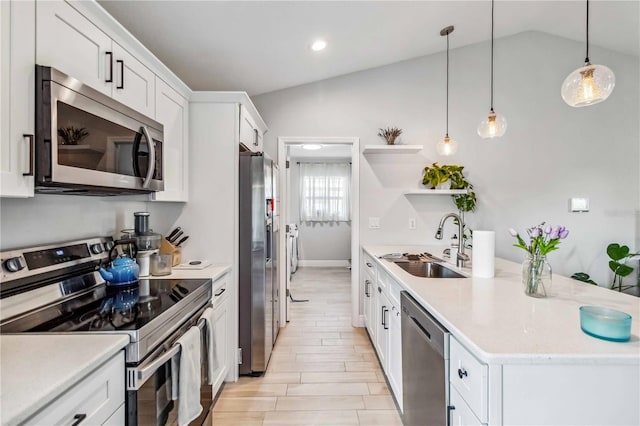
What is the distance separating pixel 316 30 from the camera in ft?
7.99

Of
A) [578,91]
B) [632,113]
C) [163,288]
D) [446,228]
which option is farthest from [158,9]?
[632,113]

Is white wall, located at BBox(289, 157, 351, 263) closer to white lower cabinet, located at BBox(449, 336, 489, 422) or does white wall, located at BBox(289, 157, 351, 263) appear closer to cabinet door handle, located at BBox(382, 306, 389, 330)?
cabinet door handle, located at BBox(382, 306, 389, 330)

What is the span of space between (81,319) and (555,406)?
5.44 ft

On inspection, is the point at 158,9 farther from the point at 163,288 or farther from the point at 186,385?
the point at 186,385

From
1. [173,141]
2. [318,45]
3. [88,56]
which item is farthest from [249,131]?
[88,56]

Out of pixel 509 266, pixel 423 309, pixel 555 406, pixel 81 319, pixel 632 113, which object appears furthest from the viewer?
pixel 632 113

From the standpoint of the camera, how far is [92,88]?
1.29 metres

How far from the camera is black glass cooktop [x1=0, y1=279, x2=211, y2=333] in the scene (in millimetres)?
1118

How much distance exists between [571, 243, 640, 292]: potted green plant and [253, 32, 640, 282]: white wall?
96mm

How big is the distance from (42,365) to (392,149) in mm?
3023

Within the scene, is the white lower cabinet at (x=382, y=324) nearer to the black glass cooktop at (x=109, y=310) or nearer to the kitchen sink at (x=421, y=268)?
the kitchen sink at (x=421, y=268)

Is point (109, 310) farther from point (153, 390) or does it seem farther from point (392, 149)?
point (392, 149)

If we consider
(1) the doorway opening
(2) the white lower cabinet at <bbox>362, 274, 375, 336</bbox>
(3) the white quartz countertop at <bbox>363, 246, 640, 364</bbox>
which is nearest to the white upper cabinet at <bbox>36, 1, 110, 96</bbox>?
(3) the white quartz countertop at <bbox>363, 246, 640, 364</bbox>

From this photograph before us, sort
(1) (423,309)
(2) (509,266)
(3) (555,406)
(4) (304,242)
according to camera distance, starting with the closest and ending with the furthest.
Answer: (3) (555,406) → (1) (423,309) → (2) (509,266) → (4) (304,242)
